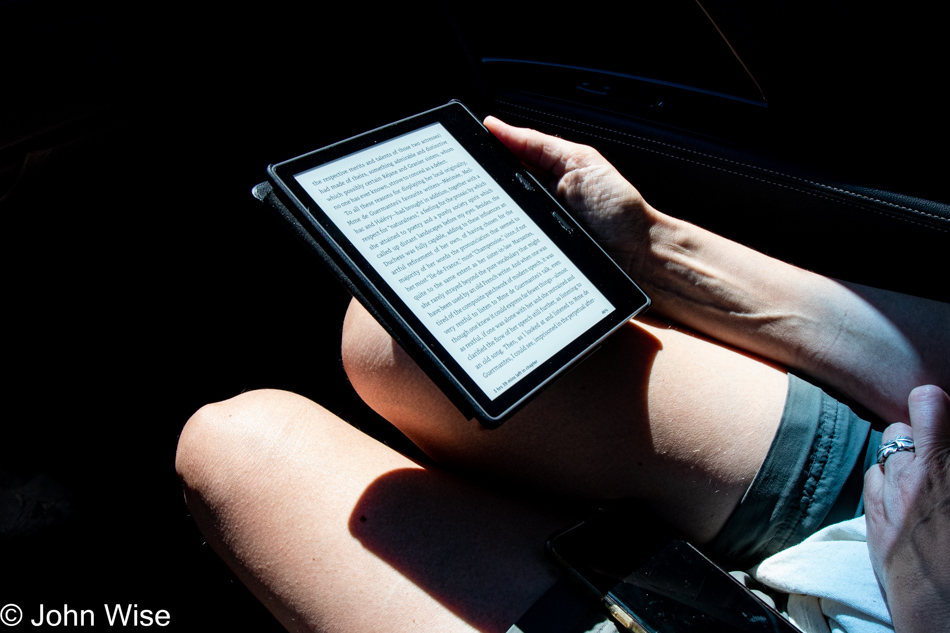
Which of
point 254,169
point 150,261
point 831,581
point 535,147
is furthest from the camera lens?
point 254,169

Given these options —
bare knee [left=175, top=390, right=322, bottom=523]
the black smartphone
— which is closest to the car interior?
bare knee [left=175, top=390, right=322, bottom=523]

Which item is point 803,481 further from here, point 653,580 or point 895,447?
point 653,580

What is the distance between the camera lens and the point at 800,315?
0.74 meters

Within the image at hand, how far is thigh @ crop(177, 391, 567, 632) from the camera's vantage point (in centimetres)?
57

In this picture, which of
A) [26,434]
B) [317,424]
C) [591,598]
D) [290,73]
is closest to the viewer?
[591,598]

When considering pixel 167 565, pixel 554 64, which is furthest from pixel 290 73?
pixel 167 565

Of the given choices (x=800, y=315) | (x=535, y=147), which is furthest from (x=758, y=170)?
(x=535, y=147)

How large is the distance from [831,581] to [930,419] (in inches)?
8.5

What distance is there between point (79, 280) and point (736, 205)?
1033 millimetres

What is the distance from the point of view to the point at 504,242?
648mm

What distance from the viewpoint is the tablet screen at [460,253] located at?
0.57m

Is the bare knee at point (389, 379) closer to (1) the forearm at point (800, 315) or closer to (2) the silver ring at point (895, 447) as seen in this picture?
(1) the forearm at point (800, 315)

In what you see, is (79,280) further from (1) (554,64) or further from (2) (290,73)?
(1) (554,64)

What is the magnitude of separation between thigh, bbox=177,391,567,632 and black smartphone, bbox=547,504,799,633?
0.15 feet
